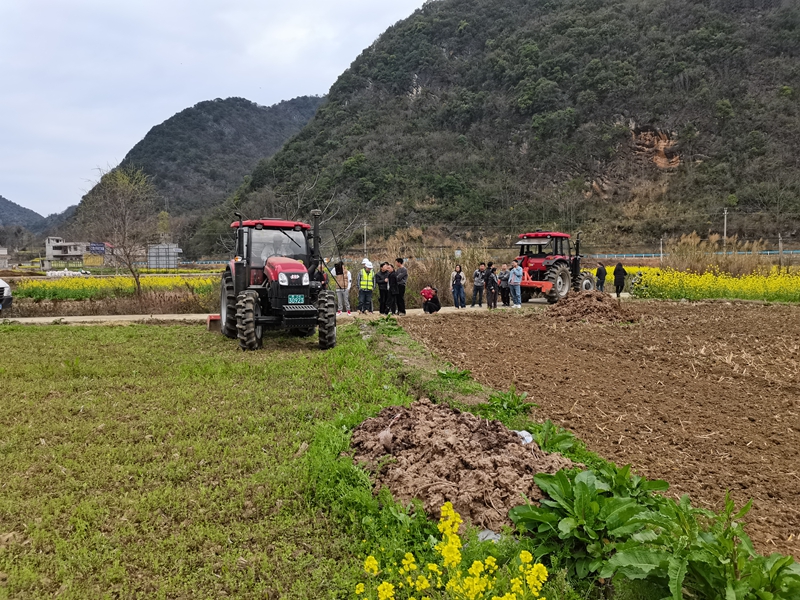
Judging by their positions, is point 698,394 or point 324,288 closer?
point 698,394

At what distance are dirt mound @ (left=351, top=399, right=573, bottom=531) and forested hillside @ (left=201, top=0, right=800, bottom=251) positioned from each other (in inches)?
1238

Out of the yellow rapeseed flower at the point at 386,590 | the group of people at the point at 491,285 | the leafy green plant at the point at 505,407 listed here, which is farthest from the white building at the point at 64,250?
the yellow rapeseed flower at the point at 386,590

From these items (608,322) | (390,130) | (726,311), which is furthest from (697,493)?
(390,130)

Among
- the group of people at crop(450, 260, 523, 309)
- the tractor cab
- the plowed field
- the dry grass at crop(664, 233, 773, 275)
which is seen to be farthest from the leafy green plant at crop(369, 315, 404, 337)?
the dry grass at crop(664, 233, 773, 275)

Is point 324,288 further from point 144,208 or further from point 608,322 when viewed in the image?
point 144,208

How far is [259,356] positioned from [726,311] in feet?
38.7

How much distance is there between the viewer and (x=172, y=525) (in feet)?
10.8

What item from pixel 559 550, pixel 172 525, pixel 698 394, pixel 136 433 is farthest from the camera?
pixel 698 394

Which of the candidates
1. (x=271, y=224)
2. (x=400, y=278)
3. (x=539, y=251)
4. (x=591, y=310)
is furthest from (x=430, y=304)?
(x=271, y=224)

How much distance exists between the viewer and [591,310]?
39.5ft

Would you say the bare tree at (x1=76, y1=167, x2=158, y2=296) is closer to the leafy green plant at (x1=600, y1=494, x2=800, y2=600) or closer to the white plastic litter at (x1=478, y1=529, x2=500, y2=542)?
the white plastic litter at (x1=478, y1=529, x2=500, y2=542)

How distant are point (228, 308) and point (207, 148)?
106 meters

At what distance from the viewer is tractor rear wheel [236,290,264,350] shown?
8695mm

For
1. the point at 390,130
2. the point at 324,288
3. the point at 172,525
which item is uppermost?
the point at 390,130
